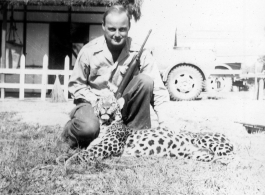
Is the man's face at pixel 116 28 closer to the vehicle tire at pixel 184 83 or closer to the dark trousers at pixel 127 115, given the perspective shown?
the dark trousers at pixel 127 115

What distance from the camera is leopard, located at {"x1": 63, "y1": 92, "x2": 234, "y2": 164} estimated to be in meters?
3.16

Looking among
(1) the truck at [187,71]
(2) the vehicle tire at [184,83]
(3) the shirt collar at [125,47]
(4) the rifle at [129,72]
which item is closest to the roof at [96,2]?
(1) the truck at [187,71]

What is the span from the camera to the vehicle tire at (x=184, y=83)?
823 centimetres

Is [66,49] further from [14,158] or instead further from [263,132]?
[14,158]

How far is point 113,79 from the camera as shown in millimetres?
3635

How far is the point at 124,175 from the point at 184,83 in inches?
A: 235

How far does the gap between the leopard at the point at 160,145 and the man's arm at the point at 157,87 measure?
0.84ft

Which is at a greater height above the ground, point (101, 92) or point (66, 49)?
point (66, 49)

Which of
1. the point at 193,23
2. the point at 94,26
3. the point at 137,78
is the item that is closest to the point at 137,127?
the point at 137,78

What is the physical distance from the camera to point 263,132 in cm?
480

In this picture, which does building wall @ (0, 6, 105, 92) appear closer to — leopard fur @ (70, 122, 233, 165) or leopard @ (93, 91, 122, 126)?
leopard @ (93, 91, 122, 126)

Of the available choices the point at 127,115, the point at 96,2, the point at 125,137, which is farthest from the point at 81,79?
the point at 96,2

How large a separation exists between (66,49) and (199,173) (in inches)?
367

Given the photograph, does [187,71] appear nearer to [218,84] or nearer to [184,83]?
[184,83]
